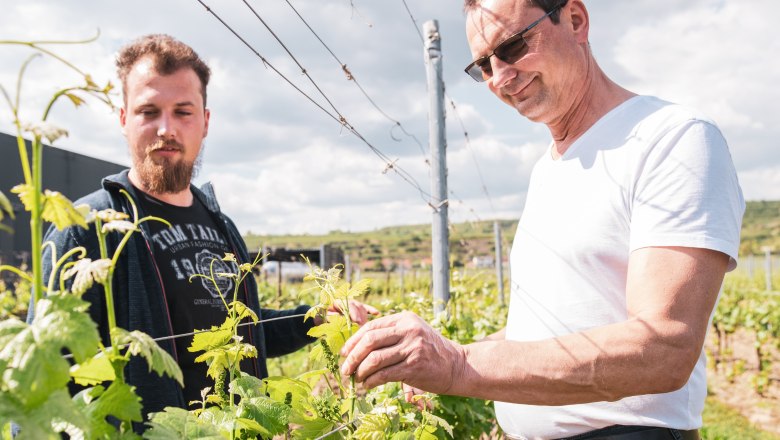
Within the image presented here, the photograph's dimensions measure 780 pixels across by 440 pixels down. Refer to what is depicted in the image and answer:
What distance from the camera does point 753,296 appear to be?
17031 millimetres

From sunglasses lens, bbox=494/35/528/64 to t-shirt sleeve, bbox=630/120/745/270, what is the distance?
569 millimetres

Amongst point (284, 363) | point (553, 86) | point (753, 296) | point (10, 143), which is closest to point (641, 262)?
point (553, 86)

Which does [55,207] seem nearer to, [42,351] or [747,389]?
[42,351]

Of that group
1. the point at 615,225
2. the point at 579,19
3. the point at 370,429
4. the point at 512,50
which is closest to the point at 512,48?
the point at 512,50

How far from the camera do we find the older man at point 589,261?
4.52 ft

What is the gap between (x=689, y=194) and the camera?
1.44 metres

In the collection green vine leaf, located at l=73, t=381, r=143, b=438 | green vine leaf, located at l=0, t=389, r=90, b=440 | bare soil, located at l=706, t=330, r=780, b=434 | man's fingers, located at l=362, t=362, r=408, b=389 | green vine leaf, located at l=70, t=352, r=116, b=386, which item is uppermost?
green vine leaf, located at l=70, t=352, r=116, b=386

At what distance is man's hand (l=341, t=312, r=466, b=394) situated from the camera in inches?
51.9

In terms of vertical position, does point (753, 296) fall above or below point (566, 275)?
below

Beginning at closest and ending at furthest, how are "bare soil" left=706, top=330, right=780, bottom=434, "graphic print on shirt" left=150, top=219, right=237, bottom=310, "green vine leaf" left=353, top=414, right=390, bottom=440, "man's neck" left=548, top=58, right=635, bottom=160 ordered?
"green vine leaf" left=353, top=414, right=390, bottom=440
"man's neck" left=548, top=58, right=635, bottom=160
"graphic print on shirt" left=150, top=219, right=237, bottom=310
"bare soil" left=706, top=330, right=780, bottom=434

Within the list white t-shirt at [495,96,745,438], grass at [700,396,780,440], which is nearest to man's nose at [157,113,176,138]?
white t-shirt at [495,96,745,438]

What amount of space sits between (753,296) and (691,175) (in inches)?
723

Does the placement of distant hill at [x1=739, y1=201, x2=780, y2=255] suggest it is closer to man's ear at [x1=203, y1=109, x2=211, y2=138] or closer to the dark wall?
the dark wall

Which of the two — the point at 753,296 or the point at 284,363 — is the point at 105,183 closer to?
the point at 284,363
